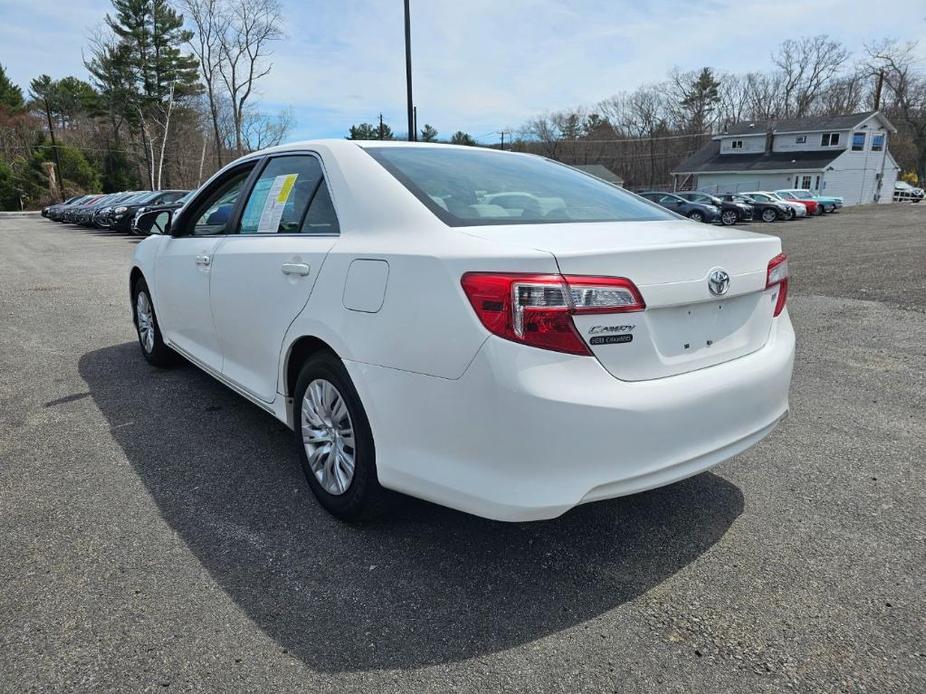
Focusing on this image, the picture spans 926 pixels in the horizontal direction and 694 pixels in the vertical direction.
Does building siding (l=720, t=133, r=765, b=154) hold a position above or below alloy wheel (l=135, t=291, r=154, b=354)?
above

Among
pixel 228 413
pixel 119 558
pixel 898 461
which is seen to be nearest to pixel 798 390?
pixel 898 461

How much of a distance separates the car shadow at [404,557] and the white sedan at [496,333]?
0.86 ft

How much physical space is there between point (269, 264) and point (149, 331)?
8.90ft

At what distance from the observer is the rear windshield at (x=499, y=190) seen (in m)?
2.60

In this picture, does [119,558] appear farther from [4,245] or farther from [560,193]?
[4,245]

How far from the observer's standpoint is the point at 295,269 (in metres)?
2.89

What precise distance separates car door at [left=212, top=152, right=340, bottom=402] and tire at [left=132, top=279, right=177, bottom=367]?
1657 millimetres

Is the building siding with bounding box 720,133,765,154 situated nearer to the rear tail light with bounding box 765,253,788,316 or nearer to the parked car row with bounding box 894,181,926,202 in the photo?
the parked car row with bounding box 894,181,926,202

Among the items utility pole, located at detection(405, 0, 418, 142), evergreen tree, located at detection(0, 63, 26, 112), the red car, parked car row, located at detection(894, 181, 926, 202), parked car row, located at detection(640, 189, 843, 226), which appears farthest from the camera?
evergreen tree, located at detection(0, 63, 26, 112)

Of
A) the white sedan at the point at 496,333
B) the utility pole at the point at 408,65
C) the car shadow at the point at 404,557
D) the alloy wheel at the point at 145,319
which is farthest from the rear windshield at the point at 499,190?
the utility pole at the point at 408,65

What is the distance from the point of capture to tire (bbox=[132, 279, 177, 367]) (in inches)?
202

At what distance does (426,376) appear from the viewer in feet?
7.23

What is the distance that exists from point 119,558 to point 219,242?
1.87m

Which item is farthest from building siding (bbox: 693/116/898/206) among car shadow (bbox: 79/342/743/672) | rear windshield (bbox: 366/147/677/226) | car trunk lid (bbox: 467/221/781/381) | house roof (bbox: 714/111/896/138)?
car shadow (bbox: 79/342/743/672)
